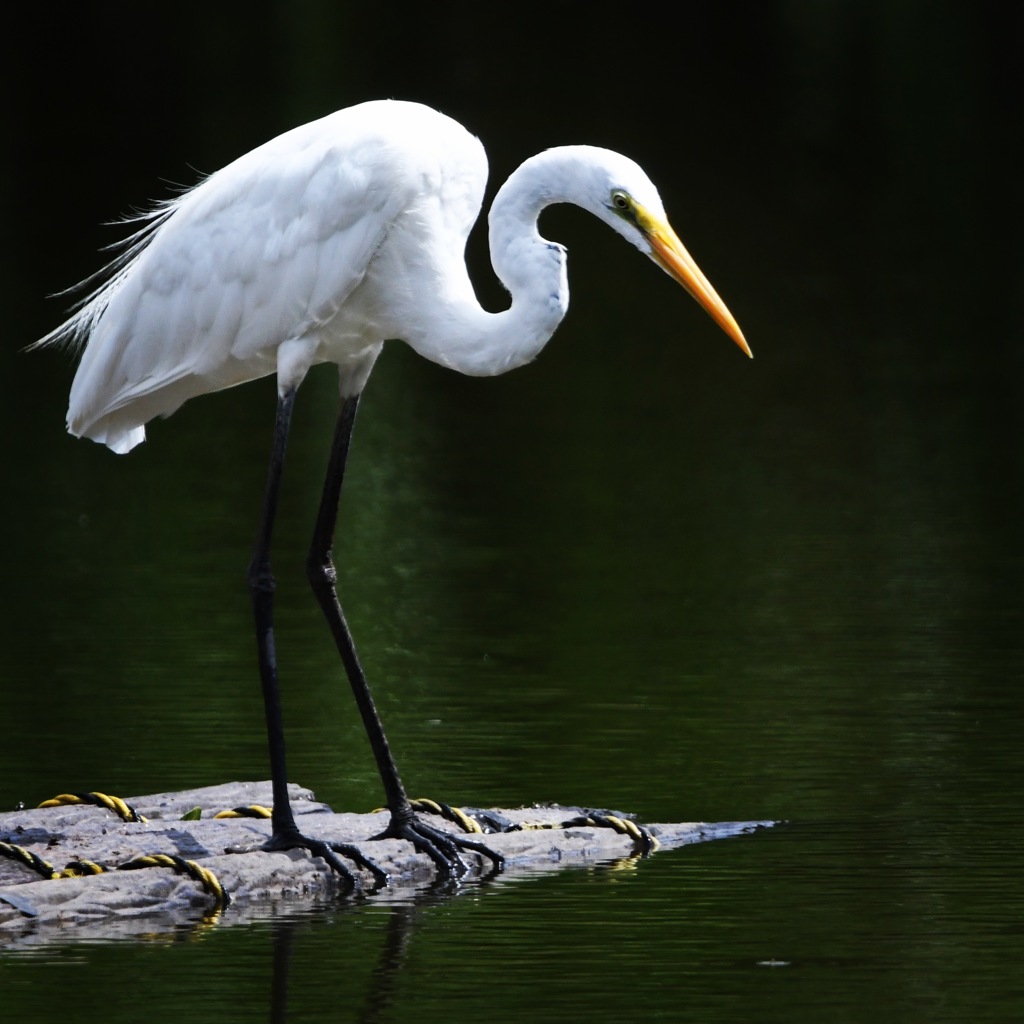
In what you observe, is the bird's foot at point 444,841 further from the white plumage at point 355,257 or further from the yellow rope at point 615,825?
the white plumage at point 355,257

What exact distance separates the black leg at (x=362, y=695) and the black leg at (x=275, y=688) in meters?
0.21

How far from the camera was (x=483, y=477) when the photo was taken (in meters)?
15.1

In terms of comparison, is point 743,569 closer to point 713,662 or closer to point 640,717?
point 713,662

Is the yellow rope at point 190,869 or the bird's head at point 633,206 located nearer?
the yellow rope at point 190,869

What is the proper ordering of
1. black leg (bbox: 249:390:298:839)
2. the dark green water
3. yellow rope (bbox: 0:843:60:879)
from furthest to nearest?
black leg (bbox: 249:390:298:839), yellow rope (bbox: 0:843:60:879), the dark green water

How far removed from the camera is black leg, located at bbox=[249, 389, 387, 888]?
24.0 feet

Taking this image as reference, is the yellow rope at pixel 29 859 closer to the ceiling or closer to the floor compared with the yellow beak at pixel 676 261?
closer to the floor

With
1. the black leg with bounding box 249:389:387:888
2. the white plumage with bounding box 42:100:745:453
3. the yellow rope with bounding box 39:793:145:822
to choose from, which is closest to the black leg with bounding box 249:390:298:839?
the black leg with bounding box 249:389:387:888

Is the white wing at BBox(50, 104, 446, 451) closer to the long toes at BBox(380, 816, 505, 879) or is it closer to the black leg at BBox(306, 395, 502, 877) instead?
the black leg at BBox(306, 395, 502, 877)

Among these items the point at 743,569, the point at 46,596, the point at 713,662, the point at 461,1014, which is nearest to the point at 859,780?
the point at 713,662

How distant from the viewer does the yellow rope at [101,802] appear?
7.68m

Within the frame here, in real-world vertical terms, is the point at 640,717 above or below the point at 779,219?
below

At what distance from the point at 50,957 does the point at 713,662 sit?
4324 millimetres

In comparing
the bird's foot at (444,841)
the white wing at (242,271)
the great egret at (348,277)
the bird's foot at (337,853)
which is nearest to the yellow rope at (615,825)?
the bird's foot at (444,841)
